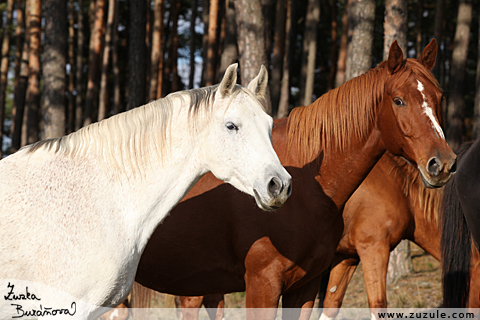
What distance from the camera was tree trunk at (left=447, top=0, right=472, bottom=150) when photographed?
1107 centimetres

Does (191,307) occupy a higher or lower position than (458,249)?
lower

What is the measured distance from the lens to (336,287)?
5.16 metres

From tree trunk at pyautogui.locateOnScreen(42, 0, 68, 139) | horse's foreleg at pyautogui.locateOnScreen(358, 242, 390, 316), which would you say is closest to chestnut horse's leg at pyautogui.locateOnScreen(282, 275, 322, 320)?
horse's foreleg at pyautogui.locateOnScreen(358, 242, 390, 316)

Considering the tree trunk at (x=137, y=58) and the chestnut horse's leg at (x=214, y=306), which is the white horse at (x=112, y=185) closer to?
the chestnut horse's leg at (x=214, y=306)

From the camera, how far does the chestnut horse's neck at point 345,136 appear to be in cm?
324

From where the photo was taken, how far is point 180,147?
2.65 meters

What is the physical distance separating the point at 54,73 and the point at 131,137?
5.57 metres

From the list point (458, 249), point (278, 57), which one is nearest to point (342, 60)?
point (278, 57)

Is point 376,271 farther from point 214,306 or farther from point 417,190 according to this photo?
point 214,306

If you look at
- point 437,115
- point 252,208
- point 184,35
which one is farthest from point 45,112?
point 184,35

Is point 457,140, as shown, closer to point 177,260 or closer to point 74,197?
point 177,260

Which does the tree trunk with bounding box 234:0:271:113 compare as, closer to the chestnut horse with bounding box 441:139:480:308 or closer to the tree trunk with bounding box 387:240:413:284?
the chestnut horse with bounding box 441:139:480:308

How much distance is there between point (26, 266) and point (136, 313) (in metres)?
2.50

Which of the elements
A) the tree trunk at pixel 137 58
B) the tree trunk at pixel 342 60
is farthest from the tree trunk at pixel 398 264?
the tree trunk at pixel 342 60
